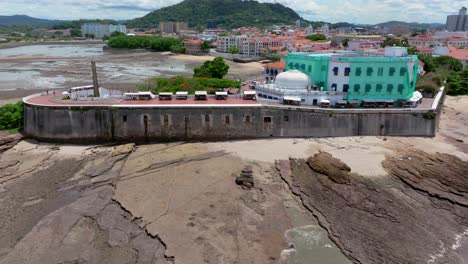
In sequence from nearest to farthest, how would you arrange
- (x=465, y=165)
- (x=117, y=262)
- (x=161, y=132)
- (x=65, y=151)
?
(x=117, y=262), (x=465, y=165), (x=65, y=151), (x=161, y=132)

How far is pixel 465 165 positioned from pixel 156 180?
2775cm

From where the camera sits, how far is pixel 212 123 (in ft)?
132

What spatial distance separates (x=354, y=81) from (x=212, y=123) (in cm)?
1732

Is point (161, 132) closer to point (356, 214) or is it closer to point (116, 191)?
point (116, 191)

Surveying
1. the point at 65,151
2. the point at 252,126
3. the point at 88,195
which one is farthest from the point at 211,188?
the point at 65,151

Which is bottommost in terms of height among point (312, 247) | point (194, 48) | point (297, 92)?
point (312, 247)

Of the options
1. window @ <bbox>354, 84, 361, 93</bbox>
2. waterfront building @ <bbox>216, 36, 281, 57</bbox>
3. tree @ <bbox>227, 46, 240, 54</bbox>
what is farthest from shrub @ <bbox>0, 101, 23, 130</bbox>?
waterfront building @ <bbox>216, 36, 281, 57</bbox>

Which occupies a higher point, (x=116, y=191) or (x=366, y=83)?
(x=366, y=83)

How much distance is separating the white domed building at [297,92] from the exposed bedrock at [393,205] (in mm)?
9502

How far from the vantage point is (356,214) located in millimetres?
25156

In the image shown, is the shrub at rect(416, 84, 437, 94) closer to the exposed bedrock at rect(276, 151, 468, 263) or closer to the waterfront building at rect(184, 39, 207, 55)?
the exposed bedrock at rect(276, 151, 468, 263)

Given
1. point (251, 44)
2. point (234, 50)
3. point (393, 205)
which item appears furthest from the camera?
point (251, 44)

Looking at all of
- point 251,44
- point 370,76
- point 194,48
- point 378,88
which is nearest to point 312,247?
point 370,76

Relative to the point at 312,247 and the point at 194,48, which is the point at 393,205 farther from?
the point at 194,48
